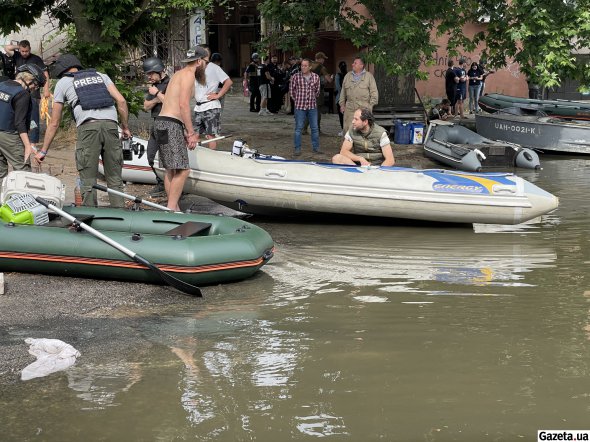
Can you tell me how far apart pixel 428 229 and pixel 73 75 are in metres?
4.05

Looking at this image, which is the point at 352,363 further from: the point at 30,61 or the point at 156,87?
the point at 30,61

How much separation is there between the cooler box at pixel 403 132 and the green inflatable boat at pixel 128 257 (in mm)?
9427

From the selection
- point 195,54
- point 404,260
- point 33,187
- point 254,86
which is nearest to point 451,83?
point 254,86

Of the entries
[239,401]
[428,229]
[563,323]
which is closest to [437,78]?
[428,229]

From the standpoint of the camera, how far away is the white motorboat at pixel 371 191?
10227mm

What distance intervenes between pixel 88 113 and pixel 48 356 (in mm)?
3583

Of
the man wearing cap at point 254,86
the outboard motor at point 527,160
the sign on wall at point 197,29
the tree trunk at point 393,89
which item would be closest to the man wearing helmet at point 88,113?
the outboard motor at point 527,160

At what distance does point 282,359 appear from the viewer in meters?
6.43

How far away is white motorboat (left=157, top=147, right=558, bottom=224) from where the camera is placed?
1023 centimetres

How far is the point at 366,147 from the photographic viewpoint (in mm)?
11141

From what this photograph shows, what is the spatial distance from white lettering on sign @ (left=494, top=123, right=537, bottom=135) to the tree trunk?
73.2 inches

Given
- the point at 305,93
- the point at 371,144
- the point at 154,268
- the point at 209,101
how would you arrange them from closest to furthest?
the point at 154,268 → the point at 371,144 → the point at 209,101 → the point at 305,93

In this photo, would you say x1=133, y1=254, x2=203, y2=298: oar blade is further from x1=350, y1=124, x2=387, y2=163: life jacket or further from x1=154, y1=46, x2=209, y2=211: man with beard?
x1=350, y1=124, x2=387, y2=163: life jacket
